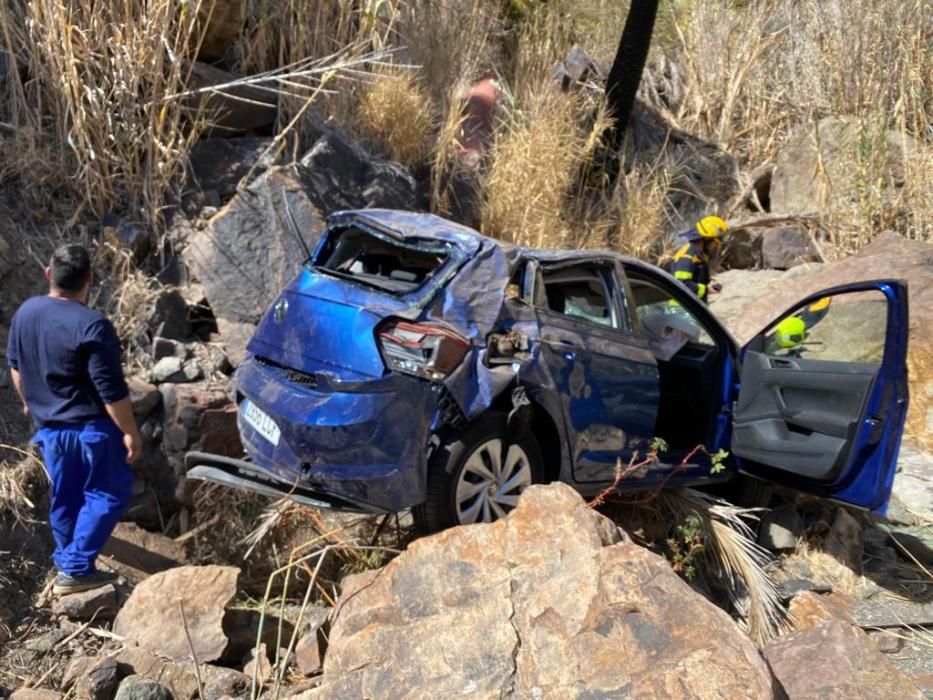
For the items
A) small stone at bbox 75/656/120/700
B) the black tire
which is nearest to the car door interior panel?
the black tire

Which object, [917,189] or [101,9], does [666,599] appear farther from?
[917,189]

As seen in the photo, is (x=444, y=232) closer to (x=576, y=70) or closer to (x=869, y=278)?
(x=869, y=278)

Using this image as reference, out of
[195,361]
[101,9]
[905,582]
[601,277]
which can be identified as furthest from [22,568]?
[905,582]

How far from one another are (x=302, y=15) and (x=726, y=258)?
5.53m

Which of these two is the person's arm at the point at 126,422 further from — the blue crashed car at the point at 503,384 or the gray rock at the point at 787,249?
the gray rock at the point at 787,249

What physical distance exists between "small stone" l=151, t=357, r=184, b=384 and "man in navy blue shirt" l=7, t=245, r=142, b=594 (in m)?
1.38

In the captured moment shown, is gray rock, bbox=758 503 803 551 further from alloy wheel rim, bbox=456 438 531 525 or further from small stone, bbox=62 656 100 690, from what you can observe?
small stone, bbox=62 656 100 690

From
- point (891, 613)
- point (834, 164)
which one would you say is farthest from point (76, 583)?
point (834, 164)

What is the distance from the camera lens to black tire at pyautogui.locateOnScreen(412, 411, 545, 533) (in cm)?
476

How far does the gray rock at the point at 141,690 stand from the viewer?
13.7 ft

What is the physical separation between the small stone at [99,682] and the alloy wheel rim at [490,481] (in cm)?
167

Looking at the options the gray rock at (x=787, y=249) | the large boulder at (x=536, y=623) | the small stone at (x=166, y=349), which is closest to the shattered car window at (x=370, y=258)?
the large boulder at (x=536, y=623)

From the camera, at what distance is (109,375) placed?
190 inches

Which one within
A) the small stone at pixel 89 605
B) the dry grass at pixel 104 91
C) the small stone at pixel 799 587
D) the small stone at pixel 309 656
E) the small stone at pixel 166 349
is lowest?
the small stone at pixel 89 605
